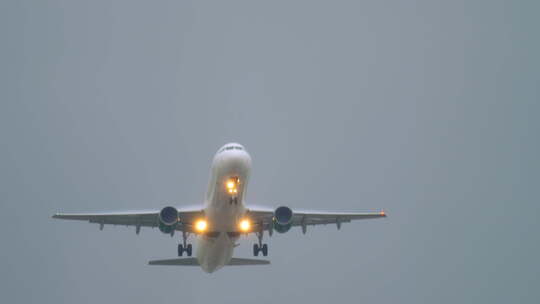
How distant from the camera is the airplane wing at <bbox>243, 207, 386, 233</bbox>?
166 feet

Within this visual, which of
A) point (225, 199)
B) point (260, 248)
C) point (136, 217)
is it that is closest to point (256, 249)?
point (260, 248)

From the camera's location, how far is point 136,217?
5131cm

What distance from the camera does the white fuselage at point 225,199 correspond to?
46938 mm

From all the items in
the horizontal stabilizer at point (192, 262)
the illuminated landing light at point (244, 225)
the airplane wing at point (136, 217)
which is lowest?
the horizontal stabilizer at point (192, 262)

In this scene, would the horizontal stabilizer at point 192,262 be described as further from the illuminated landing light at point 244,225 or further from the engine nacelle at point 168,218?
the engine nacelle at point 168,218

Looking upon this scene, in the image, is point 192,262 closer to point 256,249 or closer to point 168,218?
point 256,249

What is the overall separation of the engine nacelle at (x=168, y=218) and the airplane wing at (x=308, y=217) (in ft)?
13.8

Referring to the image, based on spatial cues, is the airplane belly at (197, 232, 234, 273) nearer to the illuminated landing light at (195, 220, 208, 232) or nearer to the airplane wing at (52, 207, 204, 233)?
the illuminated landing light at (195, 220, 208, 232)

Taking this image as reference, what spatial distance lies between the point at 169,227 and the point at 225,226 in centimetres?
311

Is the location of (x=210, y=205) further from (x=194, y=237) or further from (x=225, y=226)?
(x=194, y=237)

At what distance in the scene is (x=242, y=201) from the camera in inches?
1916

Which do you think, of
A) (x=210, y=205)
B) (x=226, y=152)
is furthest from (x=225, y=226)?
(x=226, y=152)

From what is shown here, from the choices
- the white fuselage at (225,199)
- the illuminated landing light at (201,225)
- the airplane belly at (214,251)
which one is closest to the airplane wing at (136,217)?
the illuminated landing light at (201,225)

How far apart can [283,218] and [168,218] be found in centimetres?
638
